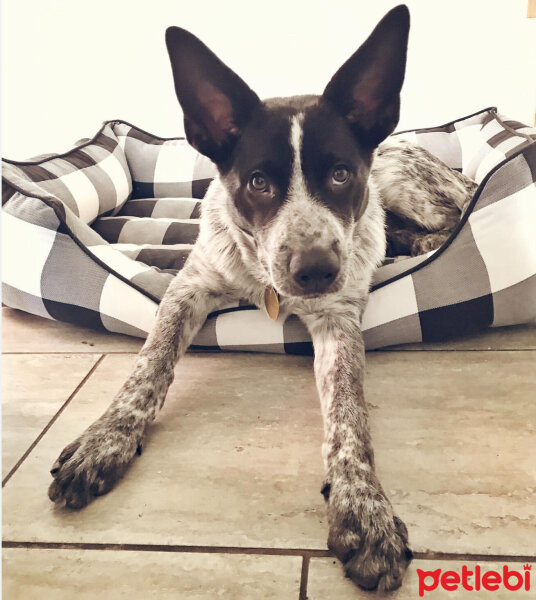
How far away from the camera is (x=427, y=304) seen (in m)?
1.81

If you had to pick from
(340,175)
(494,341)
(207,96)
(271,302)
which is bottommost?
(494,341)

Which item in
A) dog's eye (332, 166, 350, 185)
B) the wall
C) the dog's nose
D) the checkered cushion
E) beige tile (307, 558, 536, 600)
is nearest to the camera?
beige tile (307, 558, 536, 600)

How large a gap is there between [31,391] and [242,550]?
88 cm

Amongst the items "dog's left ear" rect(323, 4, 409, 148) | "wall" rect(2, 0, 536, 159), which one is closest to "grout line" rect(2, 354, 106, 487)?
"dog's left ear" rect(323, 4, 409, 148)

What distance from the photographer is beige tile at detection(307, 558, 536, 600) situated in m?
0.99

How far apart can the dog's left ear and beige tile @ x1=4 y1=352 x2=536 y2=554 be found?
0.71 m

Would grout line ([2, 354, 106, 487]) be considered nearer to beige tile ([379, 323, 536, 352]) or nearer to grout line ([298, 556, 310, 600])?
grout line ([298, 556, 310, 600])

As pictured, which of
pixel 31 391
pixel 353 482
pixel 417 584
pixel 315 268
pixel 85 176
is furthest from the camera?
pixel 85 176

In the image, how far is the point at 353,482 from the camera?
117 centimetres

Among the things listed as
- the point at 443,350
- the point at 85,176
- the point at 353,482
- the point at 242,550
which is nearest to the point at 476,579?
the point at 353,482

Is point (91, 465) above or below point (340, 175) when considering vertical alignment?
below

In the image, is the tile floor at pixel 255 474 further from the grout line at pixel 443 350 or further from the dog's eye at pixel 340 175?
the dog's eye at pixel 340 175

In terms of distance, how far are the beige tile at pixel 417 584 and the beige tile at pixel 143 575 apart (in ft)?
0.13

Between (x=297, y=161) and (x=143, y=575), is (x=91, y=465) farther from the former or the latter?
(x=297, y=161)
